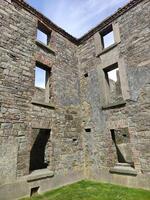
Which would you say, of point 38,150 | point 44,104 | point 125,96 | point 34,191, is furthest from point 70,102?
point 34,191

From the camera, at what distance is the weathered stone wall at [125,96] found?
563 centimetres

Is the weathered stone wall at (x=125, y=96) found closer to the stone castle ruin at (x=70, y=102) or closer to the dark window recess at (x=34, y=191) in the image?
the stone castle ruin at (x=70, y=102)

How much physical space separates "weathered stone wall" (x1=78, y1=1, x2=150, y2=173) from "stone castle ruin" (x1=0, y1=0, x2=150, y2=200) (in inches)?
1.3

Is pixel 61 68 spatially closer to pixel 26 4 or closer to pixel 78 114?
pixel 78 114

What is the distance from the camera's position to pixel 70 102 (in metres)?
7.42

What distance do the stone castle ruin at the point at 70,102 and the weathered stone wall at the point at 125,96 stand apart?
0.03 meters

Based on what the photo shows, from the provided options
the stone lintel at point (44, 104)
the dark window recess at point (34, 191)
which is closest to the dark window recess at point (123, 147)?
the stone lintel at point (44, 104)

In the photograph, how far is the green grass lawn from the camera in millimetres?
4617

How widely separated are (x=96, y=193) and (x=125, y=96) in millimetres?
3416

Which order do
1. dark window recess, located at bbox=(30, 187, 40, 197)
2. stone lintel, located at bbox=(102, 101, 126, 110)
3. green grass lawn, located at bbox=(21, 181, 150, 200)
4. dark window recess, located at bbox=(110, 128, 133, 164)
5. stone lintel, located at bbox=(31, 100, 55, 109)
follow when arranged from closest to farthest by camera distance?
1. green grass lawn, located at bbox=(21, 181, 150, 200)
2. dark window recess, located at bbox=(30, 187, 40, 197)
3. stone lintel, located at bbox=(31, 100, 55, 109)
4. stone lintel, located at bbox=(102, 101, 126, 110)
5. dark window recess, located at bbox=(110, 128, 133, 164)

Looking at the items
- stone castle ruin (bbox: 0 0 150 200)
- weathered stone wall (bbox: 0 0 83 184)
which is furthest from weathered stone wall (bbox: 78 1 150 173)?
weathered stone wall (bbox: 0 0 83 184)

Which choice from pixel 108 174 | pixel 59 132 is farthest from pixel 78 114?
pixel 108 174

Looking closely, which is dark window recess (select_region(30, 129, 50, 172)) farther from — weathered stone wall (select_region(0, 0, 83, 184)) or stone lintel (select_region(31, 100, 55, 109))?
stone lintel (select_region(31, 100, 55, 109))

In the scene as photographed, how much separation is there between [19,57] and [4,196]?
4.21 m
